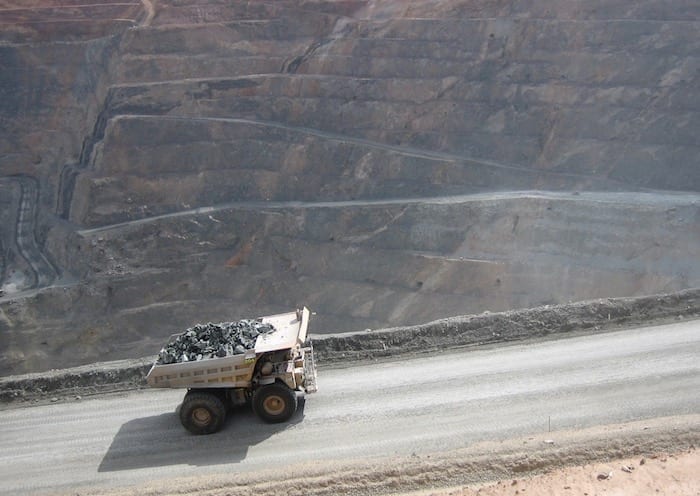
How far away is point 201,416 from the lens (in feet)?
33.1

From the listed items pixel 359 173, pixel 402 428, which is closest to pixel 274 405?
pixel 402 428

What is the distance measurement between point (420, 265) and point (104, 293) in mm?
14490

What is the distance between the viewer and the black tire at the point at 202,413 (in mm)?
9984

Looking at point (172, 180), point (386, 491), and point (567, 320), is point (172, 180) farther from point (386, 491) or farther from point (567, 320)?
point (386, 491)

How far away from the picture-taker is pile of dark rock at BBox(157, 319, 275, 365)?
10133 millimetres

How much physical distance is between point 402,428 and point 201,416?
3.12 meters

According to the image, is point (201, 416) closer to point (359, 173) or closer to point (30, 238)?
point (359, 173)

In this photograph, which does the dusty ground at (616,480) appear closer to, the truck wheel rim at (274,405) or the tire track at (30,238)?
the truck wheel rim at (274,405)

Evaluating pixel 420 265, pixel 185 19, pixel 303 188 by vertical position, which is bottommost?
pixel 420 265

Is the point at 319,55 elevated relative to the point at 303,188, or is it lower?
elevated

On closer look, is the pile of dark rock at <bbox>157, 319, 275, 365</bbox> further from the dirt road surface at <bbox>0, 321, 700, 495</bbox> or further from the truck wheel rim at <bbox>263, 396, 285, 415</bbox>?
the dirt road surface at <bbox>0, 321, 700, 495</bbox>

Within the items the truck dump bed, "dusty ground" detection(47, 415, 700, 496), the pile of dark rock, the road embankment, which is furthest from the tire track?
"dusty ground" detection(47, 415, 700, 496)

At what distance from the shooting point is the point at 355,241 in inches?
1171

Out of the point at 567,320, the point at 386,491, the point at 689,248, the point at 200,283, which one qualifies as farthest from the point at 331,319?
the point at 386,491
